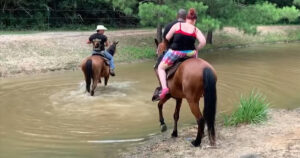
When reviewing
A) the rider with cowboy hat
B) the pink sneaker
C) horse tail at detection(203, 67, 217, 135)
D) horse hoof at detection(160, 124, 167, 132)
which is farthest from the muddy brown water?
horse tail at detection(203, 67, 217, 135)

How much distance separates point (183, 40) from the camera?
7.16 metres

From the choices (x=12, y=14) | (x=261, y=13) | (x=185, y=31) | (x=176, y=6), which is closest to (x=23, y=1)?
(x=12, y=14)

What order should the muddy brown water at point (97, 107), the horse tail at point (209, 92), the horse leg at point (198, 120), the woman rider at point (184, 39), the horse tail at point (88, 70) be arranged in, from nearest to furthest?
1. the horse tail at point (209, 92)
2. the horse leg at point (198, 120)
3. the woman rider at point (184, 39)
4. the muddy brown water at point (97, 107)
5. the horse tail at point (88, 70)

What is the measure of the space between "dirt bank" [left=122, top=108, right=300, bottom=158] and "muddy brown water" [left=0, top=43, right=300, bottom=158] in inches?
21.8

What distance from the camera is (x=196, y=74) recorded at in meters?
6.73

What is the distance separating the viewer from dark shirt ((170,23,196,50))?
23.3ft

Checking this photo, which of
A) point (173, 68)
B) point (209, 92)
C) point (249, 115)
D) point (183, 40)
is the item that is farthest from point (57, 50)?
point (209, 92)

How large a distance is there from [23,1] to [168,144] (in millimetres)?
21910

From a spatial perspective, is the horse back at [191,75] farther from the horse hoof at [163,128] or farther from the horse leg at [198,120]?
the horse hoof at [163,128]

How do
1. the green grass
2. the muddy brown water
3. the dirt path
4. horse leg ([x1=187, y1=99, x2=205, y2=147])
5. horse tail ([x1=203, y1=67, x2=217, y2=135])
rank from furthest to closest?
the dirt path
the green grass
the muddy brown water
horse leg ([x1=187, y1=99, x2=205, y2=147])
horse tail ([x1=203, y1=67, x2=217, y2=135])

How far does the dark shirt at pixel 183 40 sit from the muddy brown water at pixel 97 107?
185cm

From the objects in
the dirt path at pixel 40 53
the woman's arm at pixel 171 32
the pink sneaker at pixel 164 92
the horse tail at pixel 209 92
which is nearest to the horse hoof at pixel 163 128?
the pink sneaker at pixel 164 92

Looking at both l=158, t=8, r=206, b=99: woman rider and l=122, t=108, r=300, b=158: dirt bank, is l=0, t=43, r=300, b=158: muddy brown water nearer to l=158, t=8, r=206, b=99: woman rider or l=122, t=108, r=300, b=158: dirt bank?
l=122, t=108, r=300, b=158: dirt bank

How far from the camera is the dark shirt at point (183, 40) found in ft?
23.3
